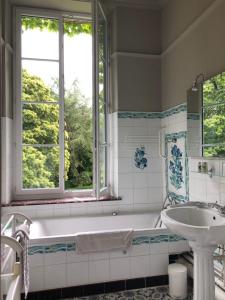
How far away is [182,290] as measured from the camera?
239 cm

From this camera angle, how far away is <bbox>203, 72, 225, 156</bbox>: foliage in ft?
7.50

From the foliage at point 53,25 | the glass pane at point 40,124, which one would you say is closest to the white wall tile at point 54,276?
the glass pane at point 40,124

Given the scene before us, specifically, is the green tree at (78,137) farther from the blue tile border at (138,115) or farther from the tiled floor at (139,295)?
the tiled floor at (139,295)

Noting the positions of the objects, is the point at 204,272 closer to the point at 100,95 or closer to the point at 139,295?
the point at 139,295

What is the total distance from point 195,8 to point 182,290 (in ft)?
8.59

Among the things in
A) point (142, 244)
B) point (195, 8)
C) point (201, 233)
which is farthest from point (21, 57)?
point (201, 233)

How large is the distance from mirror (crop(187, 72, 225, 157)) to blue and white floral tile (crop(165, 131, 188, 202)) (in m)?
0.23

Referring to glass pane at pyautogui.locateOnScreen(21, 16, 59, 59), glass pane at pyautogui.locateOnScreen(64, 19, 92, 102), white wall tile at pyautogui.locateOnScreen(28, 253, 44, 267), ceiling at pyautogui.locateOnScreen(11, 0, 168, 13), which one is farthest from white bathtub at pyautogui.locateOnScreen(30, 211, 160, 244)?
ceiling at pyautogui.locateOnScreen(11, 0, 168, 13)

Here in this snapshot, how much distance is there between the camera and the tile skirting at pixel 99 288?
235cm

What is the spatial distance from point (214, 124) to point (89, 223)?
172 cm

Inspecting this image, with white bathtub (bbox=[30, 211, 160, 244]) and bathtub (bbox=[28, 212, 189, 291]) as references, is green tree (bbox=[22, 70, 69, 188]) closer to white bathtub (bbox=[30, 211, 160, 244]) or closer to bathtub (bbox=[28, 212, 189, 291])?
white bathtub (bbox=[30, 211, 160, 244])

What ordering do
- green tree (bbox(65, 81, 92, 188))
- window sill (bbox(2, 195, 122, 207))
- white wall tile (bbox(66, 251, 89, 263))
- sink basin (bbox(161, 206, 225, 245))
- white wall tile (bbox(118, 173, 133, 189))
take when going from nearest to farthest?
sink basin (bbox(161, 206, 225, 245)) → white wall tile (bbox(66, 251, 89, 263)) → window sill (bbox(2, 195, 122, 207)) → white wall tile (bbox(118, 173, 133, 189)) → green tree (bbox(65, 81, 92, 188))

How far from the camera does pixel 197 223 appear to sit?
2.22 metres

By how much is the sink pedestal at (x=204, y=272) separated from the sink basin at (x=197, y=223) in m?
0.16
